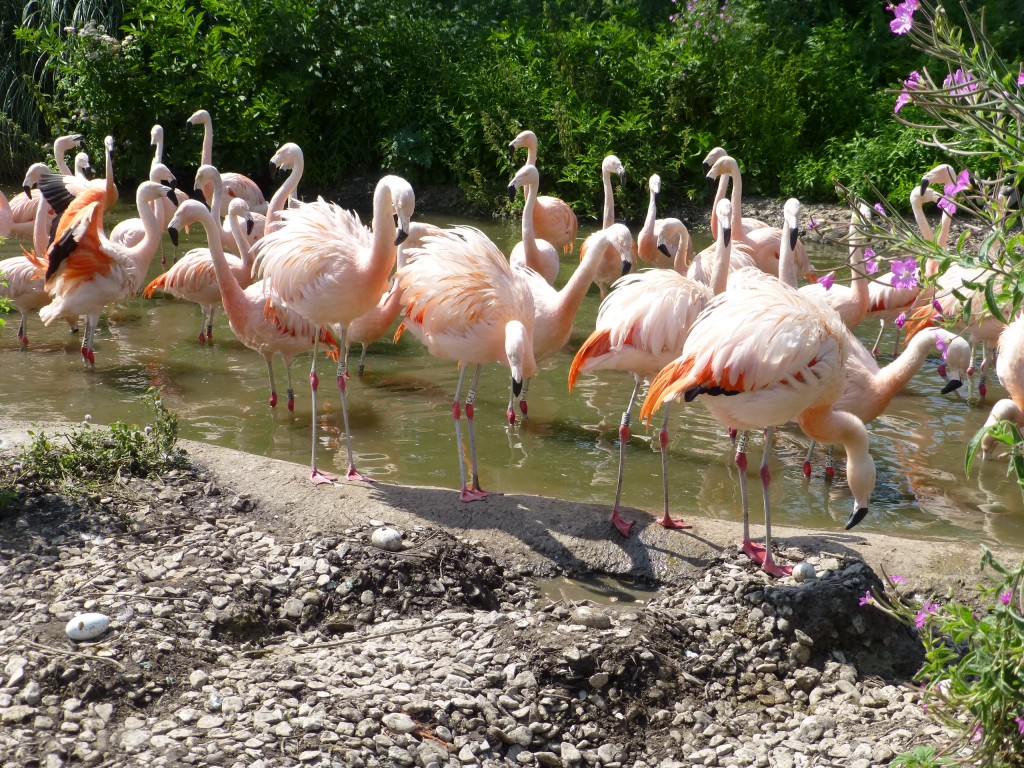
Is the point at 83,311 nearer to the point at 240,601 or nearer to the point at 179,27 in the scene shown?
the point at 240,601

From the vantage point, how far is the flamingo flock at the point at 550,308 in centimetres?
427

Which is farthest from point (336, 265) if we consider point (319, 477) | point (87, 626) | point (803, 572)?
point (803, 572)

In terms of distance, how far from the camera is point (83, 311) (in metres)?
7.44

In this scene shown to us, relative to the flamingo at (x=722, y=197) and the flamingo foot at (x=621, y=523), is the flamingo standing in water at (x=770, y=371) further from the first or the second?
the flamingo at (x=722, y=197)

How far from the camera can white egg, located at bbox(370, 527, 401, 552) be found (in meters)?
4.20

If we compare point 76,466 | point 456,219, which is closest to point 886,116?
point 456,219

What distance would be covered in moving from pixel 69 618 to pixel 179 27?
38.2ft

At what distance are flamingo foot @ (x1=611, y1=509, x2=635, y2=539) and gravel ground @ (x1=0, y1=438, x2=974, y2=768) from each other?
396mm

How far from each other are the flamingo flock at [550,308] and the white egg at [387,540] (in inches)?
28.7

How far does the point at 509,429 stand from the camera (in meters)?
6.52

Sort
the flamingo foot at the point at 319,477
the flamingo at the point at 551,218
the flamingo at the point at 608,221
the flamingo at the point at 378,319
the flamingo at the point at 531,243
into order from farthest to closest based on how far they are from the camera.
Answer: the flamingo at the point at 551,218 < the flamingo at the point at 608,221 < the flamingo at the point at 531,243 < the flamingo at the point at 378,319 < the flamingo foot at the point at 319,477

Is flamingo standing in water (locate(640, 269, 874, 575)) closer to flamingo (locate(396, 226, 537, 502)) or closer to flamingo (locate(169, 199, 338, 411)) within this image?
flamingo (locate(396, 226, 537, 502))

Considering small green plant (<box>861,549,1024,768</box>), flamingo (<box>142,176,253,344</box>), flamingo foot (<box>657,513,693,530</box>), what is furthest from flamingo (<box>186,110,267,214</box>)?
small green plant (<box>861,549,1024,768</box>)

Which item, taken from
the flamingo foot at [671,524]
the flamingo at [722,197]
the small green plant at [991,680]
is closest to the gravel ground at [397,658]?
the flamingo foot at [671,524]
